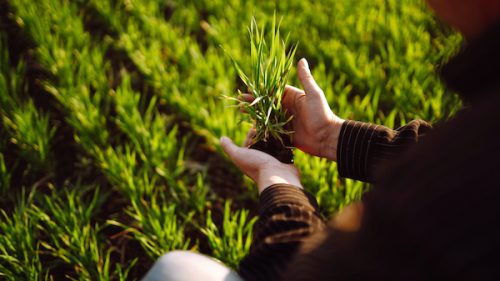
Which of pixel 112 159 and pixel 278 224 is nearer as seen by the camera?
pixel 278 224

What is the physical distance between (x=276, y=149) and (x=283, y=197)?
359 millimetres

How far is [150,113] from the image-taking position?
203 centimetres

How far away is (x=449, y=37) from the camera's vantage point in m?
2.25

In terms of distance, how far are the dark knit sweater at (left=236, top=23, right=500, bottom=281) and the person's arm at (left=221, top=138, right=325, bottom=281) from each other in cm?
13

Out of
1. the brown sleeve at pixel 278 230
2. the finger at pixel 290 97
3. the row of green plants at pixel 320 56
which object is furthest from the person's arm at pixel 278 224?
the row of green plants at pixel 320 56

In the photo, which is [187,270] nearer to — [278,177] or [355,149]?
[278,177]

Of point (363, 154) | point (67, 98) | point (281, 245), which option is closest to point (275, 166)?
point (363, 154)

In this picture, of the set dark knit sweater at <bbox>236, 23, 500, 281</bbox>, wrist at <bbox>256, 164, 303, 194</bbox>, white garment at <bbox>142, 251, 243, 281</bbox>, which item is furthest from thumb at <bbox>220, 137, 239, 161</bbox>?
dark knit sweater at <bbox>236, 23, 500, 281</bbox>

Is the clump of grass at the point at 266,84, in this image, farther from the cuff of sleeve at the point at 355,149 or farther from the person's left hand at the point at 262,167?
the cuff of sleeve at the point at 355,149

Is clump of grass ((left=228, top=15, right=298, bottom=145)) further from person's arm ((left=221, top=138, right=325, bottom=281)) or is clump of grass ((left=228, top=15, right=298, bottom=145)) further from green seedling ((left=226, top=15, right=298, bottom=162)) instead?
person's arm ((left=221, top=138, right=325, bottom=281))

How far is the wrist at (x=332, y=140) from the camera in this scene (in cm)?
132

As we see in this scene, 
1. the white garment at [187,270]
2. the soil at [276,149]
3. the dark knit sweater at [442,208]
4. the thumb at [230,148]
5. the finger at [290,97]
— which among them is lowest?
the thumb at [230,148]

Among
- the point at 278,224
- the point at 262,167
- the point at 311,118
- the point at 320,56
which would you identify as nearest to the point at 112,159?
the point at 262,167

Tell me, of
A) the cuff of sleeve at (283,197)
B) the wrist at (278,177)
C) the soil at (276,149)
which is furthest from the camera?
the soil at (276,149)
